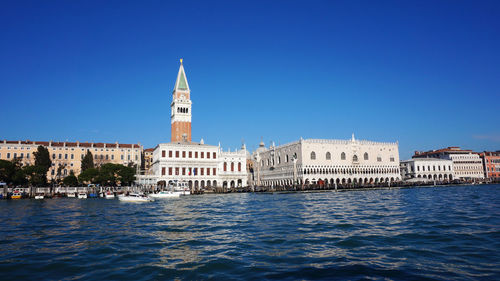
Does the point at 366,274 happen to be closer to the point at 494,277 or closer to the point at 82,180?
the point at 494,277

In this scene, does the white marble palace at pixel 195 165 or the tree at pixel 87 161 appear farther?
the tree at pixel 87 161

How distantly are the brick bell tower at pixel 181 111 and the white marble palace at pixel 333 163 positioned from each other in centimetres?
1554

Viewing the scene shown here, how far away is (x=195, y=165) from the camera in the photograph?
61.8m

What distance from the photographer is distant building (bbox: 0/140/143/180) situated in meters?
67.6

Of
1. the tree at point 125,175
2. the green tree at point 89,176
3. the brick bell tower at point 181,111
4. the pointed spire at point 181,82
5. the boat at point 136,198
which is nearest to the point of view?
the boat at point 136,198

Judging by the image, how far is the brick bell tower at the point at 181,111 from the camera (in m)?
70.1

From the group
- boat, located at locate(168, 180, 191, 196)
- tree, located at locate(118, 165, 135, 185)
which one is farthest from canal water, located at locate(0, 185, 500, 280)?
tree, located at locate(118, 165, 135, 185)

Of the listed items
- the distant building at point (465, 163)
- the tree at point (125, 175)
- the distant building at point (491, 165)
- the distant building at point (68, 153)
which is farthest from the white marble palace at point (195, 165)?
the distant building at point (491, 165)

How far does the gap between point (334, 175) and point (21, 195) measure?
170 feet

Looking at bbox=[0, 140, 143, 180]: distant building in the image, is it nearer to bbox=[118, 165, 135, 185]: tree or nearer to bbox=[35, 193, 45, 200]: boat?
bbox=[118, 165, 135, 185]: tree

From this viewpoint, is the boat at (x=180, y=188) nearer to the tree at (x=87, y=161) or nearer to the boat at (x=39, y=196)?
the boat at (x=39, y=196)

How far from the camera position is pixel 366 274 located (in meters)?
7.88

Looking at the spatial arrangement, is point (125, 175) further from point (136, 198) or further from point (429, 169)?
point (429, 169)

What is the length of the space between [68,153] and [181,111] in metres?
23.4
